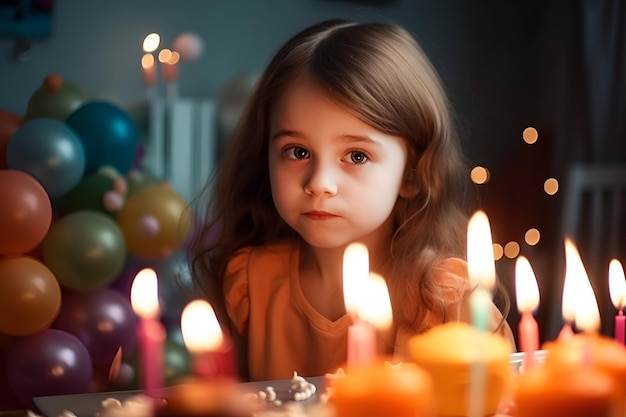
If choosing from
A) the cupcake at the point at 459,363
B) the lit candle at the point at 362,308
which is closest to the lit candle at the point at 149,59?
the lit candle at the point at 362,308

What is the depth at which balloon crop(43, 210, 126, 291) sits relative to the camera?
293 centimetres

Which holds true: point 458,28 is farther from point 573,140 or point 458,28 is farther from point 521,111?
point 573,140

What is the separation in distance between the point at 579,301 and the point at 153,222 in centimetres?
238

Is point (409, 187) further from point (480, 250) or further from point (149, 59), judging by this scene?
point (149, 59)

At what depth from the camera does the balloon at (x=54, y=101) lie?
3.23 metres

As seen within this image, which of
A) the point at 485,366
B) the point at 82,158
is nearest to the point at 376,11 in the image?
the point at 82,158

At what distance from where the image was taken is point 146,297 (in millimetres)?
885

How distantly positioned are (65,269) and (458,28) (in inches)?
98.7

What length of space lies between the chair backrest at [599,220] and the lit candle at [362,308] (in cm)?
277

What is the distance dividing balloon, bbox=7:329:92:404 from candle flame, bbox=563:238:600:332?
82.5 inches

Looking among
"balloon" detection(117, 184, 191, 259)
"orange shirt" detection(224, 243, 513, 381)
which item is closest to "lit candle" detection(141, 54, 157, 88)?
"balloon" detection(117, 184, 191, 259)

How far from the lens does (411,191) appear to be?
1.77 m

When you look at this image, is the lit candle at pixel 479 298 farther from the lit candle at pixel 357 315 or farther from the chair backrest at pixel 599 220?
the chair backrest at pixel 599 220

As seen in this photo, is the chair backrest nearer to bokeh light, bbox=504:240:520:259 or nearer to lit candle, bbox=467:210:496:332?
bokeh light, bbox=504:240:520:259
